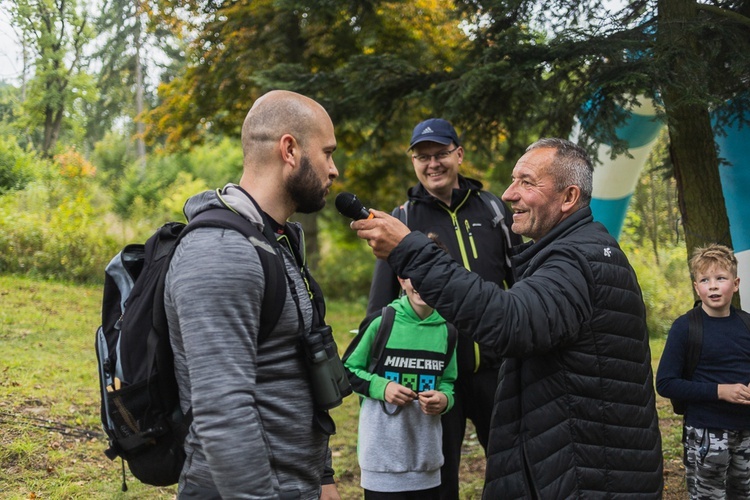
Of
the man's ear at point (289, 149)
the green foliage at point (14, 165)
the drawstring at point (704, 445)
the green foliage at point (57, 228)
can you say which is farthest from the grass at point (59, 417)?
the man's ear at point (289, 149)

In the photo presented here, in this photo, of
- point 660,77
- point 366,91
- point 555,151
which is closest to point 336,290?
point 366,91

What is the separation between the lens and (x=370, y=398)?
371cm

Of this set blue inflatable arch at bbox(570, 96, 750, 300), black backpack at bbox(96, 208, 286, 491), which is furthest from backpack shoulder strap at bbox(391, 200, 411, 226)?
black backpack at bbox(96, 208, 286, 491)

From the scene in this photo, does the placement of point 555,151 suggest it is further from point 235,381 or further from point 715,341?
point 715,341

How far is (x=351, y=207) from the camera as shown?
2.44 metres

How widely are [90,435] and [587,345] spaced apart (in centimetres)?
383

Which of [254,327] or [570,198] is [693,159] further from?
[254,327]

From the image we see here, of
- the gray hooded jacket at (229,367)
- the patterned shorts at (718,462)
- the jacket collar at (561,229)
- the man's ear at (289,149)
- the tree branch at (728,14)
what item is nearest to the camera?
the gray hooded jacket at (229,367)

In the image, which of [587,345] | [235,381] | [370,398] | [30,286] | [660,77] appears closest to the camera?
[235,381]

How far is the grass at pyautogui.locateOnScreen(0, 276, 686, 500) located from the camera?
429 centimetres

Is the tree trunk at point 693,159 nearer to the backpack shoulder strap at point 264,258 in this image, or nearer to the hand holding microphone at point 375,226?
the hand holding microphone at point 375,226

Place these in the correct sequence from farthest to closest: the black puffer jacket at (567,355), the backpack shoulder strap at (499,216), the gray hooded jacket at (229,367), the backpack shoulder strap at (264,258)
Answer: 1. the backpack shoulder strap at (499,216)
2. the black puffer jacket at (567,355)
3. the backpack shoulder strap at (264,258)
4. the gray hooded jacket at (229,367)

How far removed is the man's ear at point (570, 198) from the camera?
2.69 m

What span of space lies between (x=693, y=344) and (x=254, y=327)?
305 centimetres
